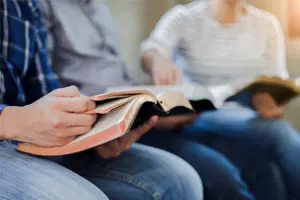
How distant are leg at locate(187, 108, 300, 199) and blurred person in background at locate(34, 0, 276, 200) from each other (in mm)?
64

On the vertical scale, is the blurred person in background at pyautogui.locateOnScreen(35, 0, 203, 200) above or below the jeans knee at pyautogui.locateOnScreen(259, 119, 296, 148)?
above

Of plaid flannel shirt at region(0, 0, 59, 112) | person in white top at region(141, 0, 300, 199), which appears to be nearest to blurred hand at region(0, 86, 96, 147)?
plaid flannel shirt at region(0, 0, 59, 112)

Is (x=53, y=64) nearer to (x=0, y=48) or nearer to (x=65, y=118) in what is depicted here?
(x=0, y=48)

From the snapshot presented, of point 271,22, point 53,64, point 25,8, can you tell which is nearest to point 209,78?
point 271,22

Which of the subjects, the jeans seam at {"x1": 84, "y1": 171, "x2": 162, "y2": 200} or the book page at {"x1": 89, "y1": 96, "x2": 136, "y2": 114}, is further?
the jeans seam at {"x1": 84, "y1": 171, "x2": 162, "y2": 200}

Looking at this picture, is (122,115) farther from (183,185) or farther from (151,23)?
(151,23)

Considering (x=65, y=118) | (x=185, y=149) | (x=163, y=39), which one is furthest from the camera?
(x=163, y=39)

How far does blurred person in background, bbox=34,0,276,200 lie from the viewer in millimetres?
762

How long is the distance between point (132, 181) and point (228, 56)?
0.57 meters

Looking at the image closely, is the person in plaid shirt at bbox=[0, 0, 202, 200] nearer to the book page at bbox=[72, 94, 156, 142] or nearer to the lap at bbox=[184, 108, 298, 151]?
the book page at bbox=[72, 94, 156, 142]

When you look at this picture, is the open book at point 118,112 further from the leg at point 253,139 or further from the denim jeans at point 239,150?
the leg at point 253,139

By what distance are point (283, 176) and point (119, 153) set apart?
1.39ft

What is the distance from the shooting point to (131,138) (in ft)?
2.13

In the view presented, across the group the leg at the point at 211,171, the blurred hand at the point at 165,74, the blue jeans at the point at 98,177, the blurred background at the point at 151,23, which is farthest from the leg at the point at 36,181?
the blurred background at the point at 151,23
